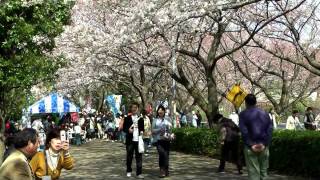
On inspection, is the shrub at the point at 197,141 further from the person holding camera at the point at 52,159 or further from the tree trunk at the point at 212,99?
the person holding camera at the point at 52,159

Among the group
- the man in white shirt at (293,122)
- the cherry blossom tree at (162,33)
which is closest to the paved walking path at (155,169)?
the cherry blossom tree at (162,33)

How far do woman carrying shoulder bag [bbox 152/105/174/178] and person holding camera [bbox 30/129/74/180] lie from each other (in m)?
6.23

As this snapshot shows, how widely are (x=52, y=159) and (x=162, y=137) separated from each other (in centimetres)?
648

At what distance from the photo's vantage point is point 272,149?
13.2 meters

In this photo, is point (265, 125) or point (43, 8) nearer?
point (265, 125)

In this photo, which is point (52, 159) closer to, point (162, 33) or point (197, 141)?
point (162, 33)

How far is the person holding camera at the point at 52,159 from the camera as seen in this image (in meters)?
5.91

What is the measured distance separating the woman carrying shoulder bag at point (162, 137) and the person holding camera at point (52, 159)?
6.23 m

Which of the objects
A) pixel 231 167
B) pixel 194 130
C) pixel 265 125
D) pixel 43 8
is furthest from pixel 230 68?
pixel 265 125

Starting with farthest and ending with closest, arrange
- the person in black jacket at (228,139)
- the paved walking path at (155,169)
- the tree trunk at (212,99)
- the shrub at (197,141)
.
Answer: the tree trunk at (212,99) < the shrub at (197,141) < the person in black jacket at (228,139) < the paved walking path at (155,169)

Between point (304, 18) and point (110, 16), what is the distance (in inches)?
305

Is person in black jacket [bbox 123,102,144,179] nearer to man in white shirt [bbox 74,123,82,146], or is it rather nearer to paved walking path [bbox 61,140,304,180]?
paved walking path [bbox 61,140,304,180]

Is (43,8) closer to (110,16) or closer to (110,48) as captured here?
(110,48)

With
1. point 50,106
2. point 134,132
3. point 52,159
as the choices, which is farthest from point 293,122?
point 52,159
